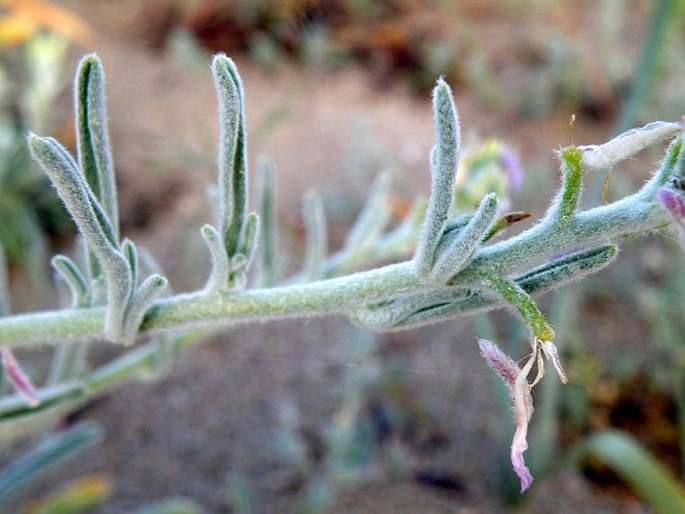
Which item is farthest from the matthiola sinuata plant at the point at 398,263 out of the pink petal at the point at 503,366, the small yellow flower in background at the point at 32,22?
the small yellow flower in background at the point at 32,22

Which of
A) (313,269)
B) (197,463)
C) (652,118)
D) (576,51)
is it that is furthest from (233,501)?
(576,51)

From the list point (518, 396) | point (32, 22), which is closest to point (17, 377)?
point (518, 396)

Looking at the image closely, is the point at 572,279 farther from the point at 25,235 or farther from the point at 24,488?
the point at 25,235

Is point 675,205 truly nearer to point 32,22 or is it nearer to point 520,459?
point 520,459

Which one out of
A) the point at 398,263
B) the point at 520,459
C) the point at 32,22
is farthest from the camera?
the point at 32,22

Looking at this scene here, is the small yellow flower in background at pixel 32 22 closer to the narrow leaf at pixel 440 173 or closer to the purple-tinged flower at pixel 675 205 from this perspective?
the narrow leaf at pixel 440 173

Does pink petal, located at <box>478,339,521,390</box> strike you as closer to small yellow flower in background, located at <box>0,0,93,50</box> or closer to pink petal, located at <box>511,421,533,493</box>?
pink petal, located at <box>511,421,533,493</box>
